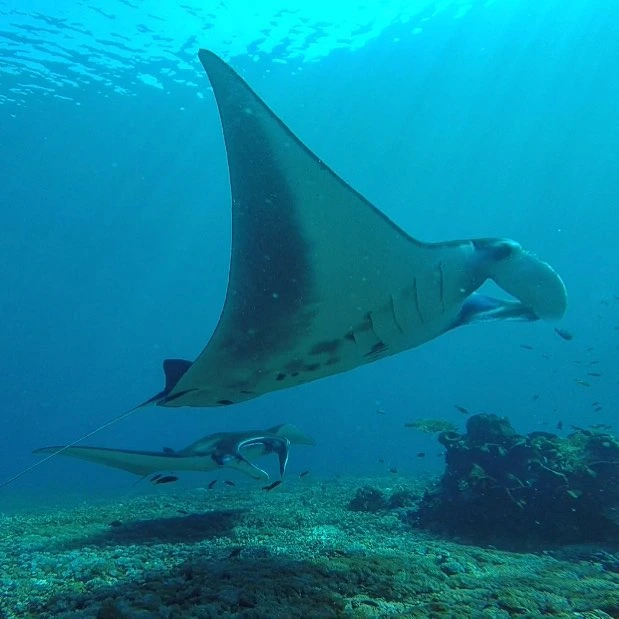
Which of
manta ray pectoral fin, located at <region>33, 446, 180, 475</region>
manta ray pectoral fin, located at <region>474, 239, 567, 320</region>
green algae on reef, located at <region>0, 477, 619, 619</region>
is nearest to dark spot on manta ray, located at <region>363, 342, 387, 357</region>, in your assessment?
manta ray pectoral fin, located at <region>474, 239, 567, 320</region>

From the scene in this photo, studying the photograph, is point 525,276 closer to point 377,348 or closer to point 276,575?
point 377,348

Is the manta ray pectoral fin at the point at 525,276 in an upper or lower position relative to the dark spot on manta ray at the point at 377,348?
upper

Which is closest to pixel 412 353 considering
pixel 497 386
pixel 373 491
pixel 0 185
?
pixel 497 386

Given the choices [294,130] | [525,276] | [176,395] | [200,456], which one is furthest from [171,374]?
[294,130]

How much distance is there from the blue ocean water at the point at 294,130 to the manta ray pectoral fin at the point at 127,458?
880cm

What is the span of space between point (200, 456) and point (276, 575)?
259 cm

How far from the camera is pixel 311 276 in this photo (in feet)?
10.1

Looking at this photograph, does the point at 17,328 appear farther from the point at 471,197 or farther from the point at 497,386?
the point at 497,386

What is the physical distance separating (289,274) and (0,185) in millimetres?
41922

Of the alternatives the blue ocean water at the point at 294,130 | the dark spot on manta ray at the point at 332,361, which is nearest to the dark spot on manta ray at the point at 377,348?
the dark spot on manta ray at the point at 332,361

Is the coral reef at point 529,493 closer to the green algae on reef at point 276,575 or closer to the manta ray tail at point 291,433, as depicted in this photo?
the green algae on reef at point 276,575

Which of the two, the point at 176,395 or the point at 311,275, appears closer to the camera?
the point at 311,275

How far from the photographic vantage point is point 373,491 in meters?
7.47

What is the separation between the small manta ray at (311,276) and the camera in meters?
2.79
